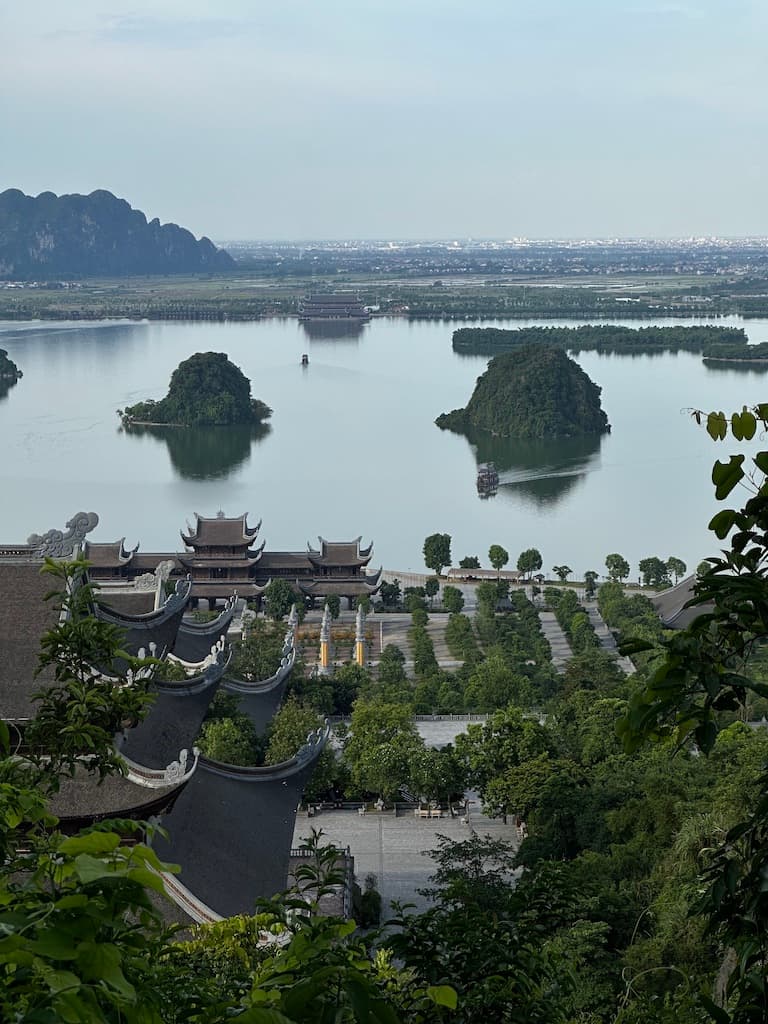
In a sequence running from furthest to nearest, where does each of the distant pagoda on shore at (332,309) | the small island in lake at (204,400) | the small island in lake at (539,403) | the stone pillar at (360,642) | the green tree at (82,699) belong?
the distant pagoda on shore at (332,309), the small island in lake at (204,400), the small island in lake at (539,403), the stone pillar at (360,642), the green tree at (82,699)

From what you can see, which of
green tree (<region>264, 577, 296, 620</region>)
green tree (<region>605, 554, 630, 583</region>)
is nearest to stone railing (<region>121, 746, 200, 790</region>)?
green tree (<region>264, 577, 296, 620</region>)

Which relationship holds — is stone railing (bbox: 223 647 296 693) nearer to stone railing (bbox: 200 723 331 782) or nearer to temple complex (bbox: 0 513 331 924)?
temple complex (bbox: 0 513 331 924)

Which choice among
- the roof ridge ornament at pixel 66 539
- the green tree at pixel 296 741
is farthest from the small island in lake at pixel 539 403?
the roof ridge ornament at pixel 66 539

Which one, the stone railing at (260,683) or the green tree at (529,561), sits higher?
the stone railing at (260,683)

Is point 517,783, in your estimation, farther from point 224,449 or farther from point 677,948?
point 224,449

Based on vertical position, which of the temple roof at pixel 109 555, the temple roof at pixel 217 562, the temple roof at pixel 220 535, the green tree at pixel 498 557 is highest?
the temple roof at pixel 220 535

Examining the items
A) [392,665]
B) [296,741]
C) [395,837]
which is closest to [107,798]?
[296,741]

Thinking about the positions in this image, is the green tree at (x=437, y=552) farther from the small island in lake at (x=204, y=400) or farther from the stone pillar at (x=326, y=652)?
the small island in lake at (x=204, y=400)
